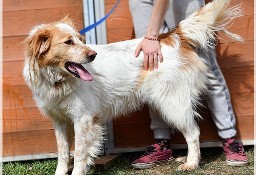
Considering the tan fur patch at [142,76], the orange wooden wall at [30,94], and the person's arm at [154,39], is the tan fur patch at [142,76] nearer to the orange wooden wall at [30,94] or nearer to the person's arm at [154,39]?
the person's arm at [154,39]

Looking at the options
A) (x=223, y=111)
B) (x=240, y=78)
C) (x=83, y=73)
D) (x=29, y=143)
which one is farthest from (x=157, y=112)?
(x=29, y=143)

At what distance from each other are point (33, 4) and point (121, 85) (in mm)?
1117

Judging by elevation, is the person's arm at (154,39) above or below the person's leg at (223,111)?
above

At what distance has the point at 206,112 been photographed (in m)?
4.59

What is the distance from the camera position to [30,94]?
4.51 meters

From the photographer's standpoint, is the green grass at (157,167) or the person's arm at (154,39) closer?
the person's arm at (154,39)

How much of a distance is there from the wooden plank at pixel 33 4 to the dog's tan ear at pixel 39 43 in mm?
882

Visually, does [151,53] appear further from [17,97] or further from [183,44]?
[17,97]

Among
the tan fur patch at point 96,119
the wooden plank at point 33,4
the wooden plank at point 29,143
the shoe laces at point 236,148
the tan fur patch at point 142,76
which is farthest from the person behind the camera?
the wooden plank at point 29,143

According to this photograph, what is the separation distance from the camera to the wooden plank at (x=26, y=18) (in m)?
4.44

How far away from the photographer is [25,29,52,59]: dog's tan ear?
3570mm

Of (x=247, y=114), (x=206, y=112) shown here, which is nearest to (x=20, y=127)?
(x=206, y=112)

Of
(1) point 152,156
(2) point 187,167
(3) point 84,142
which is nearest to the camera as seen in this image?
(3) point 84,142

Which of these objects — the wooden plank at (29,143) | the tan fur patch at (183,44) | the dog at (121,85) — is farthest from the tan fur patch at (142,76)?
the wooden plank at (29,143)
